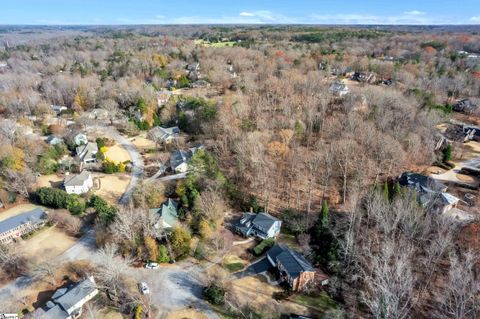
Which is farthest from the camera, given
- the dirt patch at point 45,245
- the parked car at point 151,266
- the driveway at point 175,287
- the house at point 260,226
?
the house at point 260,226

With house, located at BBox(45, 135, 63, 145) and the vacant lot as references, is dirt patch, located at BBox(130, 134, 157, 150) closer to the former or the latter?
house, located at BBox(45, 135, 63, 145)

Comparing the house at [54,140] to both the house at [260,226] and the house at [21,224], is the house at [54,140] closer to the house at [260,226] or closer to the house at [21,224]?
the house at [21,224]

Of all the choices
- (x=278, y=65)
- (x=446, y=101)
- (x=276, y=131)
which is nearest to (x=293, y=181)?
(x=276, y=131)

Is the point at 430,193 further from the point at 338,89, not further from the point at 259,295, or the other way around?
the point at 338,89

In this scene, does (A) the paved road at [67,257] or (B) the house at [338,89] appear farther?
(B) the house at [338,89]

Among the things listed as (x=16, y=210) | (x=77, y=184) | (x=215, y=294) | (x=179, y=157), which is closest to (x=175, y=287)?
(x=215, y=294)

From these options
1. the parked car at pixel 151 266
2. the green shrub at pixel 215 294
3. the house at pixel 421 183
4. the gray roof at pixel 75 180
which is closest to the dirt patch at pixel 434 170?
the house at pixel 421 183
